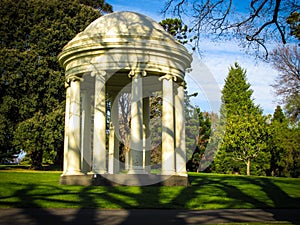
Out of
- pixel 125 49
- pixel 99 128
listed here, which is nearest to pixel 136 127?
pixel 99 128

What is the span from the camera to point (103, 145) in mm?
25234

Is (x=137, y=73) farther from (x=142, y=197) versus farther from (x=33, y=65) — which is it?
(x=33, y=65)

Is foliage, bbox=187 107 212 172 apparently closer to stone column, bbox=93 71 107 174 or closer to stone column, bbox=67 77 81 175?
stone column, bbox=67 77 81 175

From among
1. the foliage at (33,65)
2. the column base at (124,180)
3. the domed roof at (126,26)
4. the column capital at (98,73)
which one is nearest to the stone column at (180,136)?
the column base at (124,180)

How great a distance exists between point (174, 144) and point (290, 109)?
786 inches

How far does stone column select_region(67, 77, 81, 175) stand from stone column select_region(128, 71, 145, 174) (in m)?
3.86

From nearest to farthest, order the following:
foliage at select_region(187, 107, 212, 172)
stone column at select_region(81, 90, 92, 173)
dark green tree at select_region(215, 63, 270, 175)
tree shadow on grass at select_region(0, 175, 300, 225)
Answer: tree shadow on grass at select_region(0, 175, 300, 225), stone column at select_region(81, 90, 92, 173), dark green tree at select_region(215, 63, 270, 175), foliage at select_region(187, 107, 212, 172)

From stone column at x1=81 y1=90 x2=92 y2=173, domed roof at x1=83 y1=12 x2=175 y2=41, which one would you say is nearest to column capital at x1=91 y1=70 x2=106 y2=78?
domed roof at x1=83 y1=12 x2=175 y2=41

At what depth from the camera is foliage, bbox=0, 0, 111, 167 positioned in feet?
143

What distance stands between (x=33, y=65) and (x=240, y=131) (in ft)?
97.8

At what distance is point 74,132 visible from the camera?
26.5 meters

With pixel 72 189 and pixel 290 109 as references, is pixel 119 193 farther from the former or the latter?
pixel 290 109

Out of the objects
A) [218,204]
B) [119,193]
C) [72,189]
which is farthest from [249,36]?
[72,189]

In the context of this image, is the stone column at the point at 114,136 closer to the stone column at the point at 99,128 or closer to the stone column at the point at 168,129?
the stone column at the point at 99,128
